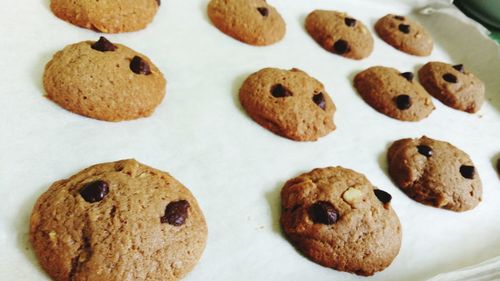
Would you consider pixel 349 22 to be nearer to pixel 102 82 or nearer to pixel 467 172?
pixel 467 172

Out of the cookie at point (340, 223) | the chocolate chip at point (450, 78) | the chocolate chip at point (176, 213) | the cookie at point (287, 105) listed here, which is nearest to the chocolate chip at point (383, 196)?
the cookie at point (340, 223)

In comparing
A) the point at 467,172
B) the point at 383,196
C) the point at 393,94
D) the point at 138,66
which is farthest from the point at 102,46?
the point at 467,172

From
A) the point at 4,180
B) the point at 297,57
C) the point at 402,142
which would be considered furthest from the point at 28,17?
the point at 402,142

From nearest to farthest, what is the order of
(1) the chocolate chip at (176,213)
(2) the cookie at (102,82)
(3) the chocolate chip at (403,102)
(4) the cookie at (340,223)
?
(1) the chocolate chip at (176,213), (4) the cookie at (340,223), (2) the cookie at (102,82), (3) the chocolate chip at (403,102)

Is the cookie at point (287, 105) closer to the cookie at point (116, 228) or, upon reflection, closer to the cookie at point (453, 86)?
the cookie at point (116, 228)

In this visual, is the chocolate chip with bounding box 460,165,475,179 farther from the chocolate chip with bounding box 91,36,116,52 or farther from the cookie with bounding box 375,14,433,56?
the chocolate chip with bounding box 91,36,116,52

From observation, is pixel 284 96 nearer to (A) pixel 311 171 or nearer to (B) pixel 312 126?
(B) pixel 312 126

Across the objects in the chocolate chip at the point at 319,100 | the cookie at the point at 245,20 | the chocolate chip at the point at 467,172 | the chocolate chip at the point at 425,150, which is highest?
the cookie at the point at 245,20
